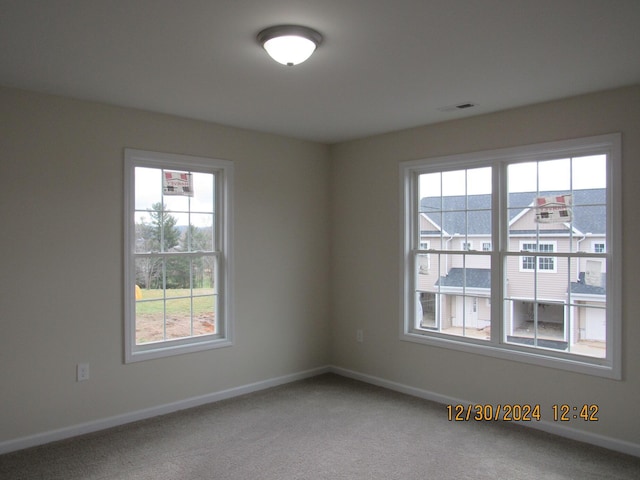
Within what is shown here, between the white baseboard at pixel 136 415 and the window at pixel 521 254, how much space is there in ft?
4.74

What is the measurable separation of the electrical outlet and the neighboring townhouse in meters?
2.95

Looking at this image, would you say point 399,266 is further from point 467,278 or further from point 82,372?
point 82,372

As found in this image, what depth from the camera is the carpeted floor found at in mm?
3039

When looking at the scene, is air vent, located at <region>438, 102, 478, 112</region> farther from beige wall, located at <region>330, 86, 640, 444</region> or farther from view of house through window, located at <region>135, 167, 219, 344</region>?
view of house through window, located at <region>135, 167, 219, 344</region>

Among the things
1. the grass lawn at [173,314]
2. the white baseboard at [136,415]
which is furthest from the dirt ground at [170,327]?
the white baseboard at [136,415]

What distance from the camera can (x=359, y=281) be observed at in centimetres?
511

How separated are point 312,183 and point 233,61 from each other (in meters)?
2.45

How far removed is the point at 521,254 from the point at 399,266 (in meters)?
1.18

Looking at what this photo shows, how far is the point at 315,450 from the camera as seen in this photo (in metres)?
3.37

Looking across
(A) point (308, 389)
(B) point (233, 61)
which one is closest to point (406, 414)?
(A) point (308, 389)

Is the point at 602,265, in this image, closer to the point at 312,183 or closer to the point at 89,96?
the point at 312,183

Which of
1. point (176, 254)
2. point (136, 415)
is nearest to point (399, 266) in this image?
point (176, 254)
